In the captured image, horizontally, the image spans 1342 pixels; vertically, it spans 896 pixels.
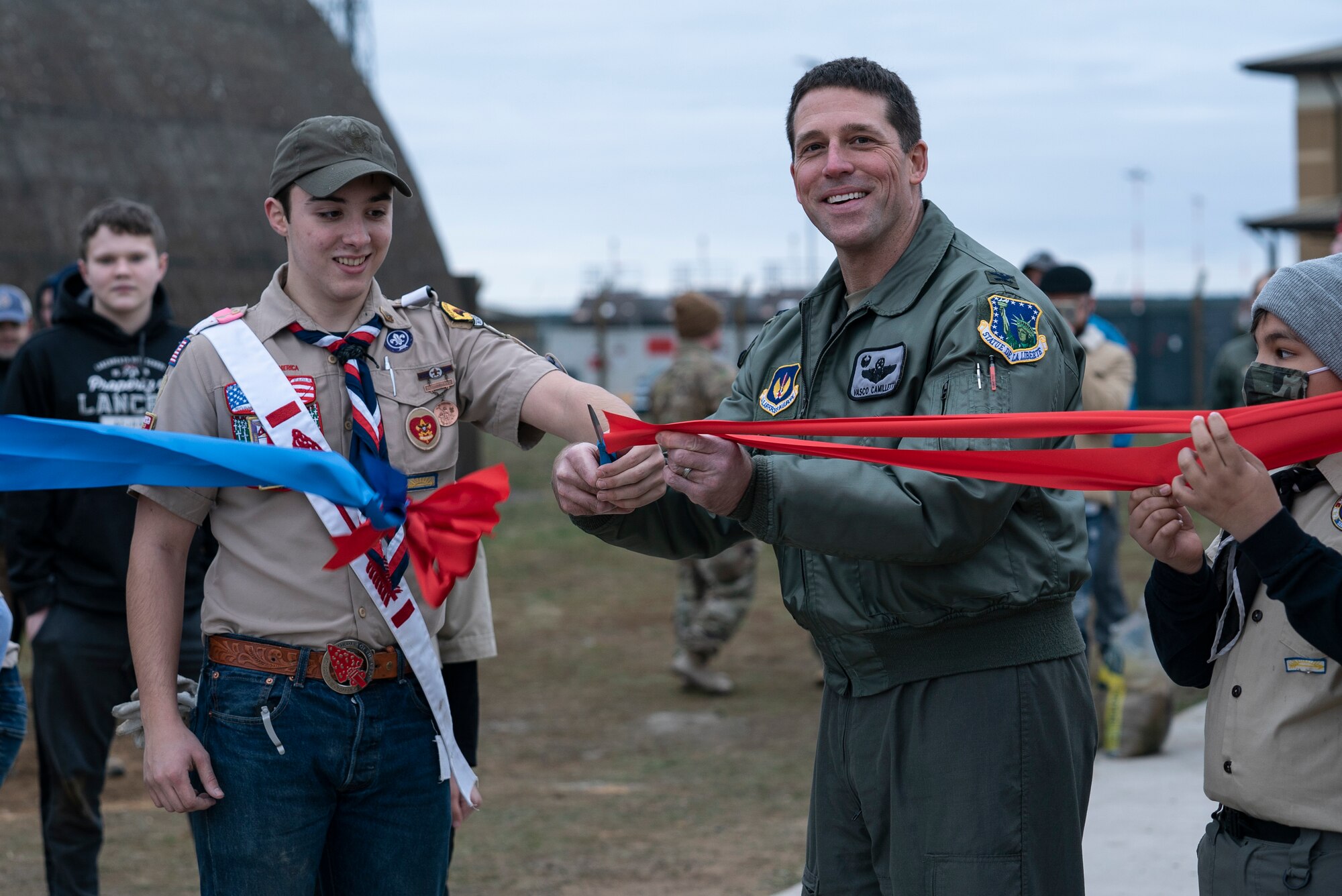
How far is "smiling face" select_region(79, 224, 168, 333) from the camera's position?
4441 mm

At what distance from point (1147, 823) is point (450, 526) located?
3742 mm

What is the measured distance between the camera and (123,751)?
22.5 ft

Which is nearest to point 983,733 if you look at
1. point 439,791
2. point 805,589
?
point 805,589

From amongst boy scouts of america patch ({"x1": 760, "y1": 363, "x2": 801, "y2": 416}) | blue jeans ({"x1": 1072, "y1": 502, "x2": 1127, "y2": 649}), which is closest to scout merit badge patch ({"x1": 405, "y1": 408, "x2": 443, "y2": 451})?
boy scouts of america patch ({"x1": 760, "y1": 363, "x2": 801, "y2": 416})

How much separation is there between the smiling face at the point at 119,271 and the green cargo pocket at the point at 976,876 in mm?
3265

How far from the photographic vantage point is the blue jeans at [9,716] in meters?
3.33

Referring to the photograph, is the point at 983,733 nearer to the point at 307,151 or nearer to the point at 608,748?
the point at 307,151

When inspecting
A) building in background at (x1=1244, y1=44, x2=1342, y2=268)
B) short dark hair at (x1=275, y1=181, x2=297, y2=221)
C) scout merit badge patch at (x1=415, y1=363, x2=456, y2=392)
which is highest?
building in background at (x1=1244, y1=44, x2=1342, y2=268)

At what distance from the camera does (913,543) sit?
2.30 meters

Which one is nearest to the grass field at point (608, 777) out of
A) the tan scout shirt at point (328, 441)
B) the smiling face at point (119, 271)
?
the smiling face at point (119, 271)

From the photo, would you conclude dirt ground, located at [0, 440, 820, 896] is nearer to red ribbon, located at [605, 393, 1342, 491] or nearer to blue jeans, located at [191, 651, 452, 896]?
blue jeans, located at [191, 651, 452, 896]

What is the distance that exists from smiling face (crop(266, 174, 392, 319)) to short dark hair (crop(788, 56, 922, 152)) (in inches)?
34.6

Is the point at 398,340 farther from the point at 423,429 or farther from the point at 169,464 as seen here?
the point at 169,464

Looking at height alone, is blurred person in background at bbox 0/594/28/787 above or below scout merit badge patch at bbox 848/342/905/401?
below
